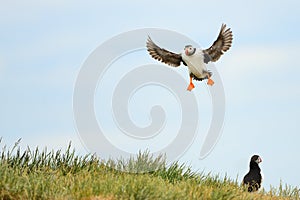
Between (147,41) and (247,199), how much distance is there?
4882 mm

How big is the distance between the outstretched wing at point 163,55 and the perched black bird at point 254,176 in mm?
2979

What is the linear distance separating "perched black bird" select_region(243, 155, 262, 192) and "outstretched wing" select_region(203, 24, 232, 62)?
8.62 feet

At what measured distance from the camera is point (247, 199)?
11.4 m

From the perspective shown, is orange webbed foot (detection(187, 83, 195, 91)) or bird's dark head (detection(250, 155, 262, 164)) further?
bird's dark head (detection(250, 155, 262, 164))

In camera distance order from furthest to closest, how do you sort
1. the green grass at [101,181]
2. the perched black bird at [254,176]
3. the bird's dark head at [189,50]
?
the bird's dark head at [189,50]
the perched black bird at [254,176]
the green grass at [101,181]

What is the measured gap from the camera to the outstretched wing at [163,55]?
48.0ft

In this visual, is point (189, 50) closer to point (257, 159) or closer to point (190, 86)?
point (190, 86)

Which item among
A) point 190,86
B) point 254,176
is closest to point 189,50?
point 190,86

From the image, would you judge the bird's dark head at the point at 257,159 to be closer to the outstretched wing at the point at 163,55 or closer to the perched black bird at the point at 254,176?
the perched black bird at the point at 254,176

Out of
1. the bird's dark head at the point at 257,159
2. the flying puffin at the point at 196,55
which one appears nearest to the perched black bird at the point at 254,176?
the bird's dark head at the point at 257,159

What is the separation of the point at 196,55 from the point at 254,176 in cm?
320

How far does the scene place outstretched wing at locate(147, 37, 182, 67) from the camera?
14.6 metres

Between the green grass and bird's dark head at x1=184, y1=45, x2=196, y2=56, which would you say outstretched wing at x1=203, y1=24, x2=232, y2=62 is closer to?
bird's dark head at x1=184, y1=45, x2=196, y2=56

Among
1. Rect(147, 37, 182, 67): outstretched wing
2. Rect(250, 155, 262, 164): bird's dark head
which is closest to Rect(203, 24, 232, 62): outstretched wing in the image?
Rect(147, 37, 182, 67): outstretched wing
